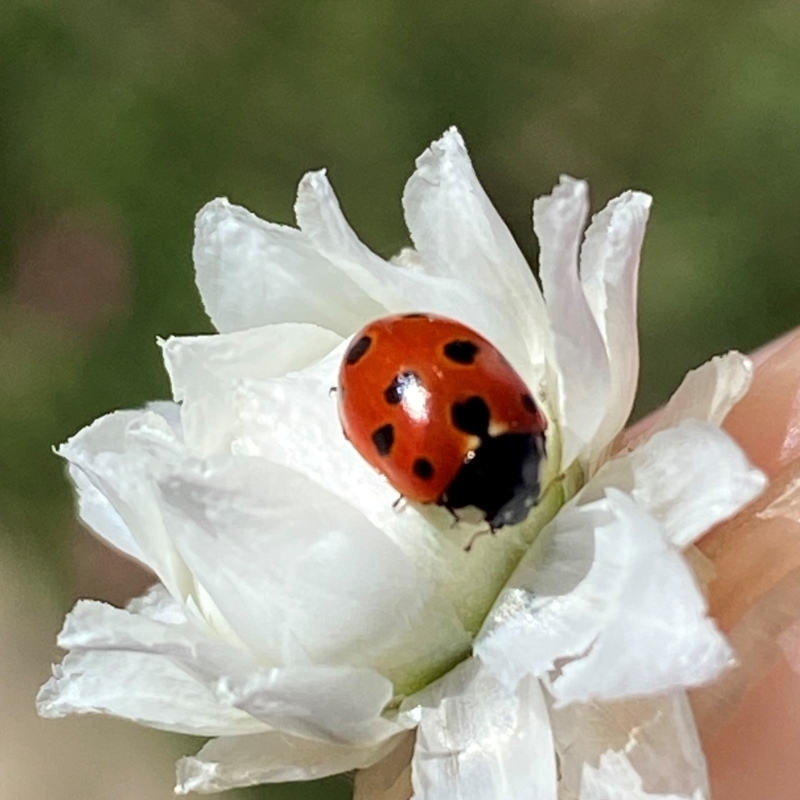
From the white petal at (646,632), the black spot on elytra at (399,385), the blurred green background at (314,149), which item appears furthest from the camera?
the blurred green background at (314,149)

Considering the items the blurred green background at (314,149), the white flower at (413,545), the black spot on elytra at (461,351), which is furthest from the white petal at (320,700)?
the blurred green background at (314,149)

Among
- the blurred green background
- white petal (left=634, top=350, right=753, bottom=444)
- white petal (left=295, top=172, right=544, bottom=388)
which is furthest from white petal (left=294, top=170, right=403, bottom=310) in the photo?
the blurred green background

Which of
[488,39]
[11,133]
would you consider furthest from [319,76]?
[11,133]

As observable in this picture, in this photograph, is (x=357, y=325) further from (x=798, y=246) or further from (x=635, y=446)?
(x=798, y=246)

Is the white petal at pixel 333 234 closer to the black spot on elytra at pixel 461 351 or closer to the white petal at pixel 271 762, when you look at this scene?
the black spot on elytra at pixel 461 351

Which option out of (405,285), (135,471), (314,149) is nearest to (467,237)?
(405,285)

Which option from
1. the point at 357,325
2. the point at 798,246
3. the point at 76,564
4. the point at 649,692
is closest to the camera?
the point at 649,692

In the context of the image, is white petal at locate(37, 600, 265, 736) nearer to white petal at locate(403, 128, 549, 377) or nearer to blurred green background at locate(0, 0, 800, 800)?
white petal at locate(403, 128, 549, 377)
